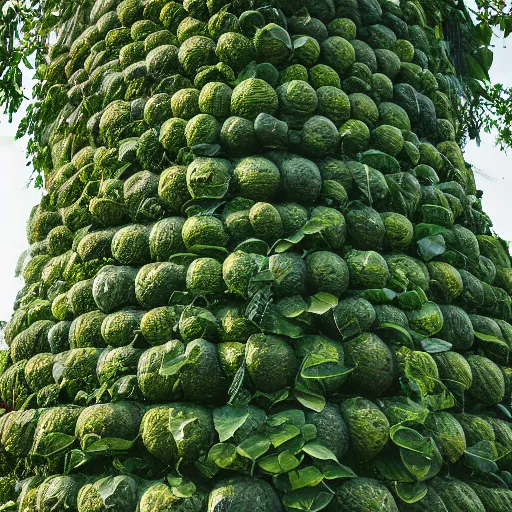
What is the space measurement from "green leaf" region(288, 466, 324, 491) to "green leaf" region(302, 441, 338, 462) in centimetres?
4

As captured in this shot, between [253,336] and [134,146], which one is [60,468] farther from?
[134,146]

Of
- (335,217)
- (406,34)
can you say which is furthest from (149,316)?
(406,34)

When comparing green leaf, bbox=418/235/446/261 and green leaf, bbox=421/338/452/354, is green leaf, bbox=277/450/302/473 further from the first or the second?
green leaf, bbox=418/235/446/261

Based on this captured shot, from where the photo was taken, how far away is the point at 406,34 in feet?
9.30

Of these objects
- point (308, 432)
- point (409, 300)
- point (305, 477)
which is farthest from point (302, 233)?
point (305, 477)

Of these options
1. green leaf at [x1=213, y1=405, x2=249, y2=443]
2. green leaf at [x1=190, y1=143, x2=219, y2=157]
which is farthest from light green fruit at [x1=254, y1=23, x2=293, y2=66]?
green leaf at [x1=213, y1=405, x2=249, y2=443]

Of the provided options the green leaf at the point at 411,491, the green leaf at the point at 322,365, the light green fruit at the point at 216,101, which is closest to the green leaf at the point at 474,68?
the light green fruit at the point at 216,101

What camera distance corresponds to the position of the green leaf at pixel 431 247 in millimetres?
2331

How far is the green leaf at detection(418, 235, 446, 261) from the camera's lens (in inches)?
91.8

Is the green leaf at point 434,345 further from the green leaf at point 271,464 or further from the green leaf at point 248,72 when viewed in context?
the green leaf at point 248,72

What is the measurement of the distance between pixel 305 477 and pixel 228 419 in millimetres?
257

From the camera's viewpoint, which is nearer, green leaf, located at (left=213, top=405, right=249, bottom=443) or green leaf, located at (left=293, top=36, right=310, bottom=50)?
green leaf, located at (left=213, top=405, right=249, bottom=443)

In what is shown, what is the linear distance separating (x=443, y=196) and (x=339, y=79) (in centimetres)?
57

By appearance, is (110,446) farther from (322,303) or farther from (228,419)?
(322,303)
